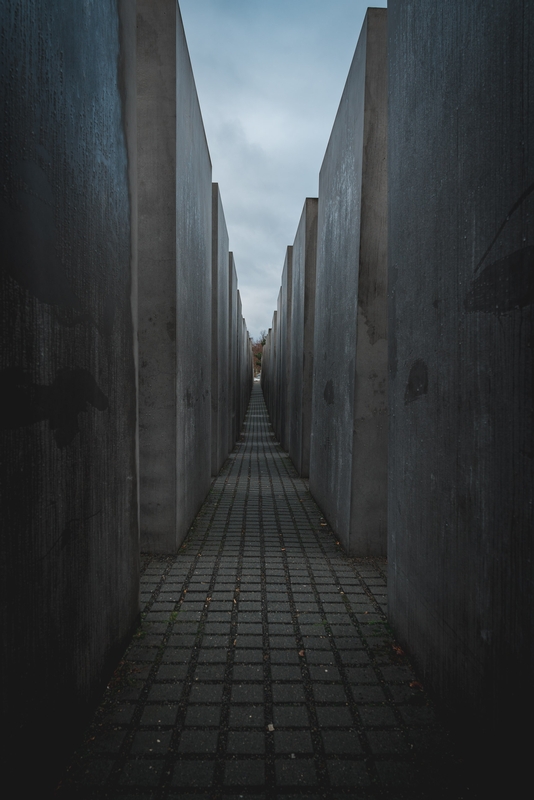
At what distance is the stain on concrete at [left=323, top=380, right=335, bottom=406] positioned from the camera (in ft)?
20.1

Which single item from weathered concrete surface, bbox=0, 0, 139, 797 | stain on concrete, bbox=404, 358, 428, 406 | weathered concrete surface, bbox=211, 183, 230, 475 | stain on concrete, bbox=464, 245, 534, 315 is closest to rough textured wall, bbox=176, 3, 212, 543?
weathered concrete surface, bbox=211, 183, 230, 475

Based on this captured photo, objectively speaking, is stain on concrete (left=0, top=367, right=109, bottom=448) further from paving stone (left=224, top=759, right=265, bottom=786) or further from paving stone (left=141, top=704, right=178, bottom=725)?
paving stone (left=224, top=759, right=265, bottom=786)

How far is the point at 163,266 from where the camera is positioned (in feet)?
15.6

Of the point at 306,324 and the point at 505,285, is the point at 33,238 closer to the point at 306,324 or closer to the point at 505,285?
the point at 505,285

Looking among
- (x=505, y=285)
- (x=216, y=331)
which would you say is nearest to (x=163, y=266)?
(x=505, y=285)

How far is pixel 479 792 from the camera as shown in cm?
202

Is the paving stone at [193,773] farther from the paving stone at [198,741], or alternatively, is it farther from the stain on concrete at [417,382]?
the stain on concrete at [417,382]

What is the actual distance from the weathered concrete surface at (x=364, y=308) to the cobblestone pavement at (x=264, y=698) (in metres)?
0.64

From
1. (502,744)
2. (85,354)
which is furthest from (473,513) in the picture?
(85,354)

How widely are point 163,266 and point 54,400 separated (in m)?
3.10

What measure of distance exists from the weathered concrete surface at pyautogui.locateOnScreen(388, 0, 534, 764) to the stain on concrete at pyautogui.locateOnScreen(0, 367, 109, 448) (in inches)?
74.2

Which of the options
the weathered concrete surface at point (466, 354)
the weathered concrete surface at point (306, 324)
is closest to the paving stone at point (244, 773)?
the weathered concrete surface at point (466, 354)

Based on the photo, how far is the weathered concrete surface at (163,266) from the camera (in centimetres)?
465

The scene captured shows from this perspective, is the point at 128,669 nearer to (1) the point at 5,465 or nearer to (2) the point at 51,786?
(2) the point at 51,786
